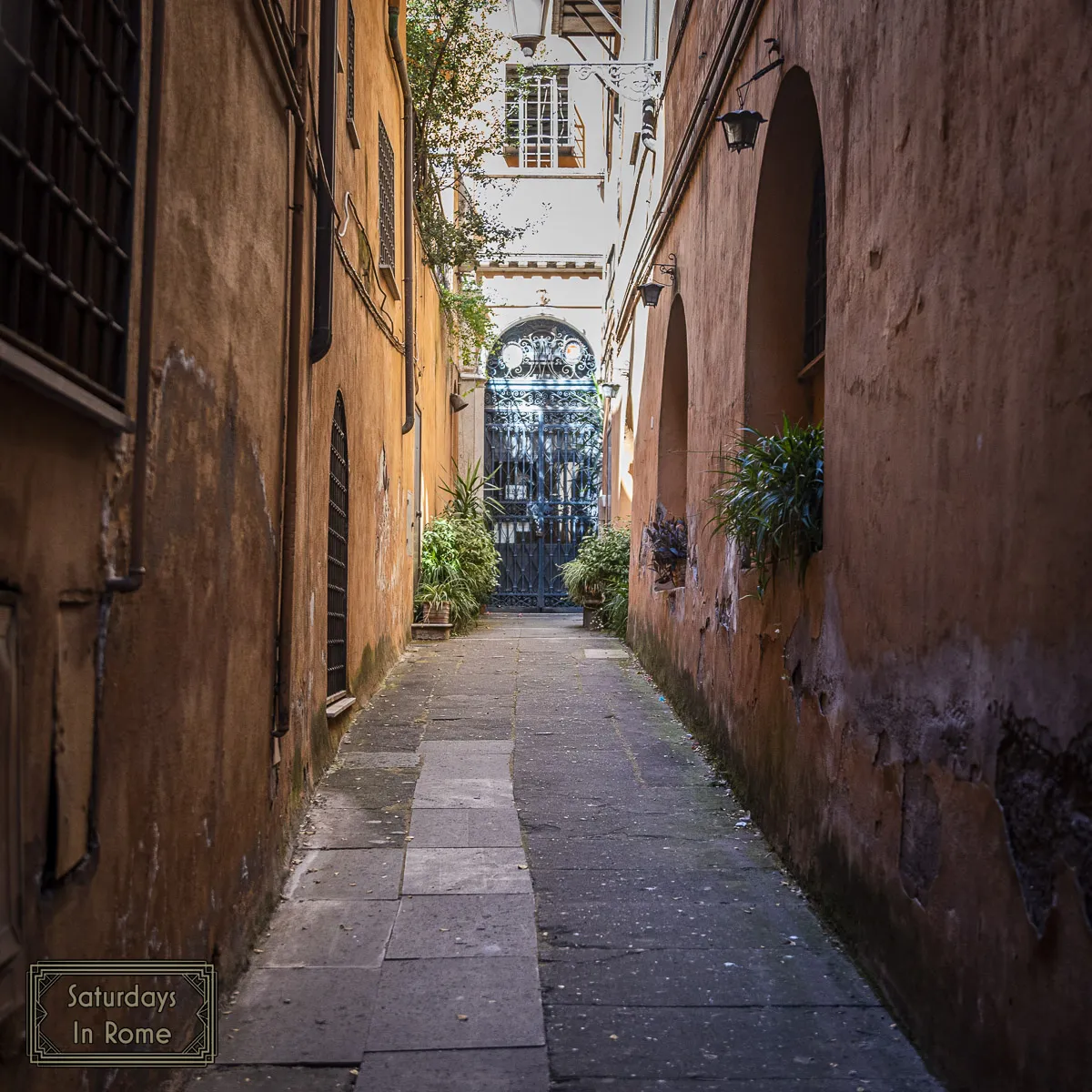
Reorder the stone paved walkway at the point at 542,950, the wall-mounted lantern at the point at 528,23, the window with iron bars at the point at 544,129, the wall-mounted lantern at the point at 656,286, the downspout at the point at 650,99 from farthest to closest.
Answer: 1. the window with iron bars at the point at 544,129
2. the wall-mounted lantern at the point at 528,23
3. the downspout at the point at 650,99
4. the wall-mounted lantern at the point at 656,286
5. the stone paved walkway at the point at 542,950

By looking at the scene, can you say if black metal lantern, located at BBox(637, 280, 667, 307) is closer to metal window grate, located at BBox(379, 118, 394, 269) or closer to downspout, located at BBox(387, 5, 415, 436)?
downspout, located at BBox(387, 5, 415, 436)

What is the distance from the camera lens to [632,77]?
1390cm

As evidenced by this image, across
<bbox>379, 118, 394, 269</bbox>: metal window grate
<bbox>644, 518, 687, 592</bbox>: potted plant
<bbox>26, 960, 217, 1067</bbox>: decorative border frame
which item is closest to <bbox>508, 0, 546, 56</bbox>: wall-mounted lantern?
<bbox>379, 118, 394, 269</bbox>: metal window grate

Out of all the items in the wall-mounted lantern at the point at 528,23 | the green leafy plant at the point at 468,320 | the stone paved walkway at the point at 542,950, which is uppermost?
the wall-mounted lantern at the point at 528,23

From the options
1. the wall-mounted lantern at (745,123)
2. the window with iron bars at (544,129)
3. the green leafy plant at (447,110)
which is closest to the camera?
the wall-mounted lantern at (745,123)

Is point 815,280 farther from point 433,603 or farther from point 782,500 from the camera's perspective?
point 433,603

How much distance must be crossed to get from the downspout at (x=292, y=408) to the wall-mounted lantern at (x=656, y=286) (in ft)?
17.1

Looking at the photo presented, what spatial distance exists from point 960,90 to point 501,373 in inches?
715

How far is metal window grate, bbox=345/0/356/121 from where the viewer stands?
724 centimetres

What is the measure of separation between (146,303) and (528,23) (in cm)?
1658

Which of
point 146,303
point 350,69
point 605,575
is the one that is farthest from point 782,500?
point 605,575

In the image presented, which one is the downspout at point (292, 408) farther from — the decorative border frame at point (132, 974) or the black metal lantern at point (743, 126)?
the black metal lantern at point (743, 126)

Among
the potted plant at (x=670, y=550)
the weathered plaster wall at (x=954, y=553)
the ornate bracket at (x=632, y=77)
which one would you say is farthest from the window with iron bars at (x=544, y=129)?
the weathered plaster wall at (x=954, y=553)

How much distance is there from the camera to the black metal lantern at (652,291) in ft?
35.2
